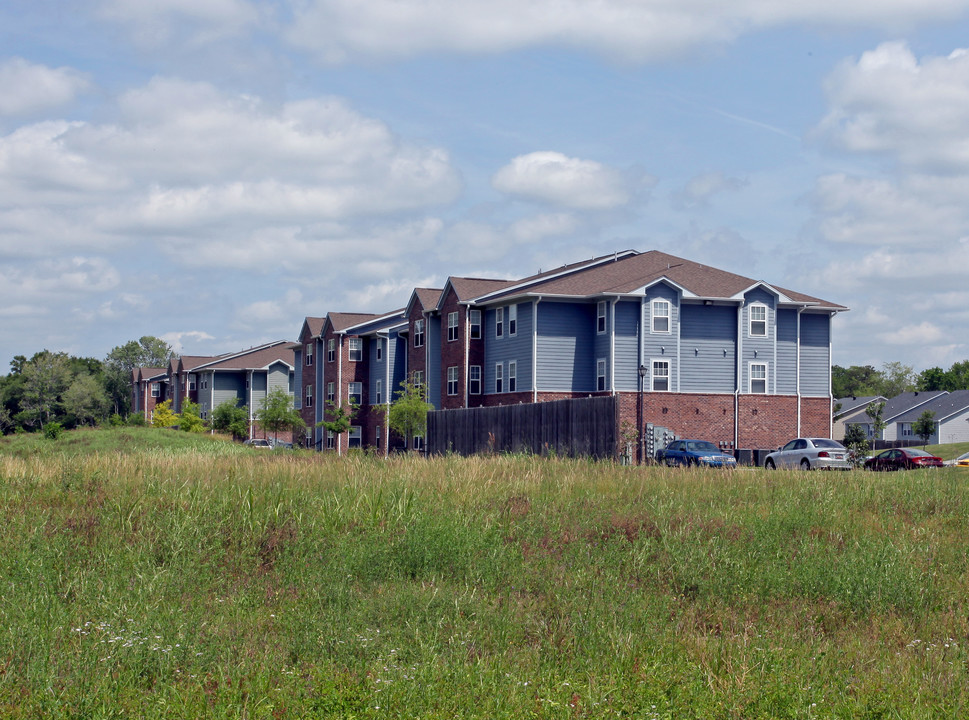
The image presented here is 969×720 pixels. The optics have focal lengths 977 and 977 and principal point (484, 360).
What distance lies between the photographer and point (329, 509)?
1287 cm

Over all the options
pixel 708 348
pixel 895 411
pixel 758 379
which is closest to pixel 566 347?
pixel 708 348

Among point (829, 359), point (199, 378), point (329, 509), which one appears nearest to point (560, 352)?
point (829, 359)

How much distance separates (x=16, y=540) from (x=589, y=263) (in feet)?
148

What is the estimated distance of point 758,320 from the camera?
48438 mm

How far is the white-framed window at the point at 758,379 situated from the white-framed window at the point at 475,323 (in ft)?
46.8

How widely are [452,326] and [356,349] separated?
54.3 ft

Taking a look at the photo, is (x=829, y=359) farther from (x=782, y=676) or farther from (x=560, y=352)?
(x=782, y=676)

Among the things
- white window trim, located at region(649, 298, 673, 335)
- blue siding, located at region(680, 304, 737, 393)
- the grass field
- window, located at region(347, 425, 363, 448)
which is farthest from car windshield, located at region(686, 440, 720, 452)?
window, located at region(347, 425, 363, 448)

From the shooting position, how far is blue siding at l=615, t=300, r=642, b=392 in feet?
151

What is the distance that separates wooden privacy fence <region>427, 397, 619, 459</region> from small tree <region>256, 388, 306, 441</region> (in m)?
28.9

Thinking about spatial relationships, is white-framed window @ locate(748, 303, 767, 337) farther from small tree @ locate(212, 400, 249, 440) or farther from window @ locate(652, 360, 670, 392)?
small tree @ locate(212, 400, 249, 440)

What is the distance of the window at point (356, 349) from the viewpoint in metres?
68.7

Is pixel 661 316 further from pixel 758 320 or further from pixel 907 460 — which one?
pixel 907 460

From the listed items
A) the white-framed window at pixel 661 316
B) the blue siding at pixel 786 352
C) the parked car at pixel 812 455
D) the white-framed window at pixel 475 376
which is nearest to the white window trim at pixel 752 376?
the blue siding at pixel 786 352
